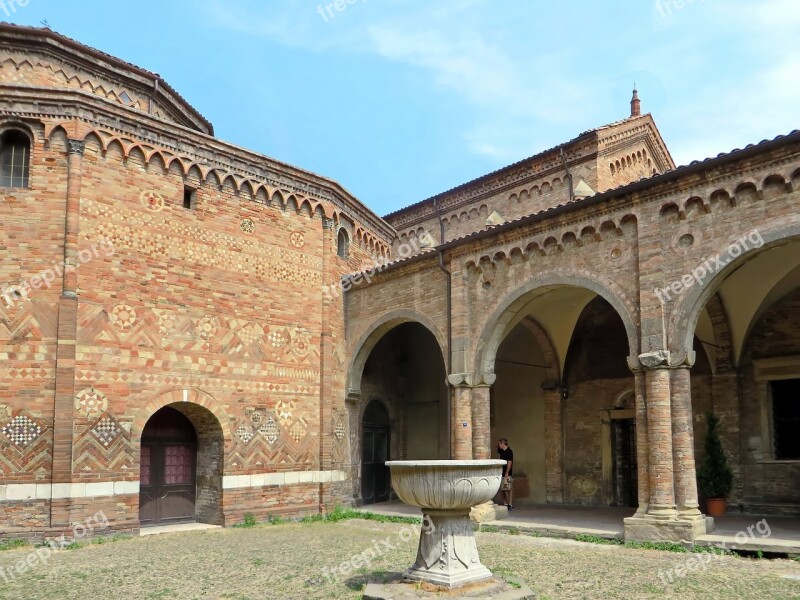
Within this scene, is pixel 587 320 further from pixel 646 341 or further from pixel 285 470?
pixel 285 470

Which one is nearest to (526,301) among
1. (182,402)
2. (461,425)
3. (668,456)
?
(461,425)

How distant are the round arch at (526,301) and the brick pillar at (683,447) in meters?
0.84

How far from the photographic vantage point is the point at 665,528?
412 inches

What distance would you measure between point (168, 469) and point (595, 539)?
319 inches

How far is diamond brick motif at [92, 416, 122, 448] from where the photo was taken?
1217 centimetres

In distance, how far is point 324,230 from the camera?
16297 millimetres

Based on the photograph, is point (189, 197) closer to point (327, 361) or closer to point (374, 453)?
point (327, 361)

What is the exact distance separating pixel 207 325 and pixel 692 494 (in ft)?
30.2

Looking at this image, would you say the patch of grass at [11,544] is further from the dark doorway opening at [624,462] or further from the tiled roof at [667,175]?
the dark doorway opening at [624,462]

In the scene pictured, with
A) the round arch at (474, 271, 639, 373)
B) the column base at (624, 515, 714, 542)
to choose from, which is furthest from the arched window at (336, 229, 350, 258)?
the column base at (624, 515, 714, 542)

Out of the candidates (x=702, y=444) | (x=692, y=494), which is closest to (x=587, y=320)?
(x=702, y=444)

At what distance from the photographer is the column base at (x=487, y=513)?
13062 millimetres

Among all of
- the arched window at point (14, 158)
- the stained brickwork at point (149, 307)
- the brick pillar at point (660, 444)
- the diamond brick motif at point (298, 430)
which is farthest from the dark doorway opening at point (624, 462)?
the arched window at point (14, 158)

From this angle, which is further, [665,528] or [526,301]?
[526,301]
